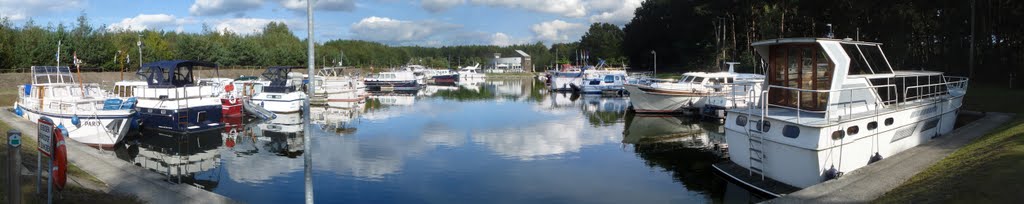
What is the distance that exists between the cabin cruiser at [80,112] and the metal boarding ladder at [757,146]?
2158 cm

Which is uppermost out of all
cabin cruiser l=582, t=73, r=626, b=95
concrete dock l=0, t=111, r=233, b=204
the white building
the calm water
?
the white building

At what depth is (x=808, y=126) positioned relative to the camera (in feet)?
47.1

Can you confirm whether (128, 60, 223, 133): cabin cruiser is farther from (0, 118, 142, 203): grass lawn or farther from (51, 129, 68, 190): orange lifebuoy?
(51, 129, 68, 190): orange lifebuoy

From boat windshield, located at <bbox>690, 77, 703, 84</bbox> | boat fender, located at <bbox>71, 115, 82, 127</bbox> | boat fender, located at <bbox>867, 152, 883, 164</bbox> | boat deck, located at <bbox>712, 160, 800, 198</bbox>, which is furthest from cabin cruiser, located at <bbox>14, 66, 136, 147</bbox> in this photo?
boat windshield, located at <bbox>690, 77, 703, 84</bbox>

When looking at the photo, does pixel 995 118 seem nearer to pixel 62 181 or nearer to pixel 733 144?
pixel 733 144

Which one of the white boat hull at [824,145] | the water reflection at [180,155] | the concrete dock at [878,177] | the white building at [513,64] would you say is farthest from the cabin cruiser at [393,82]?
the white building at [513,64]

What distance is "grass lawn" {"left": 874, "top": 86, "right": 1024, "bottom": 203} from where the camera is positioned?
962cm

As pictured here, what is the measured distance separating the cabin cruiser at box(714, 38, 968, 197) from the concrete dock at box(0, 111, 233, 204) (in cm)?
1188

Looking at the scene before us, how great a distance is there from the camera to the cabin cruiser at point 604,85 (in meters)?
60.6

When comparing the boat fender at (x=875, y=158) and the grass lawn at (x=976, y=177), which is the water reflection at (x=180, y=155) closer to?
the grass lawn at (x=976, y=177)

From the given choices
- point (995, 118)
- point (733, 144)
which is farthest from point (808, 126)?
point (995, 118)

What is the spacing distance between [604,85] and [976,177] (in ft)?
165

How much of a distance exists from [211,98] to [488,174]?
17.2 metres

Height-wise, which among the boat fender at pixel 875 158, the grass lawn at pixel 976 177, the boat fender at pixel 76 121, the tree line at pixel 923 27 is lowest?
the boat fender at pixel 875 158
